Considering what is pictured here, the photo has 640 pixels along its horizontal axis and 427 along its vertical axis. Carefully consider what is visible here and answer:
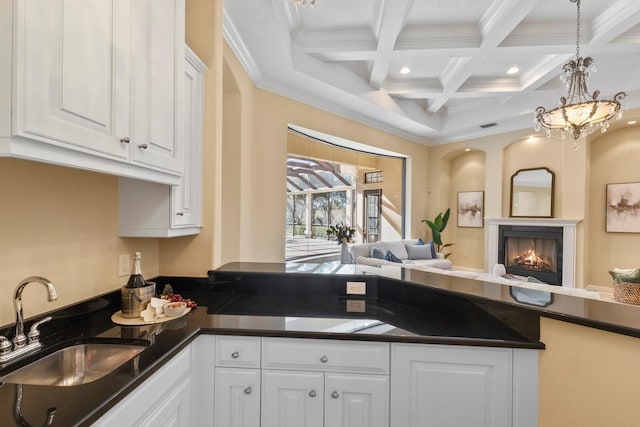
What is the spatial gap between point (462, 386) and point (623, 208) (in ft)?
19.1

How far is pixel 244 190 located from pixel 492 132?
5286mm

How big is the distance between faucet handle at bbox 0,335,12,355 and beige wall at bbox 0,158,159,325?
12cm

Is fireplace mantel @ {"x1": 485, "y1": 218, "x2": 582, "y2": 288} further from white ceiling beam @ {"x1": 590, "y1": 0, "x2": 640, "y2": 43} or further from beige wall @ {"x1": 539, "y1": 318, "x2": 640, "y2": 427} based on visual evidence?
beige wall @ {"x1": 539, "y1": 318, "x2": 640, "y2": 427}

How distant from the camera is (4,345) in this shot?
998 mm

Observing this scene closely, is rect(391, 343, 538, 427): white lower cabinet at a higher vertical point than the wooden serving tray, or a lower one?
lower

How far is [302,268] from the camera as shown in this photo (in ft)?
6.95

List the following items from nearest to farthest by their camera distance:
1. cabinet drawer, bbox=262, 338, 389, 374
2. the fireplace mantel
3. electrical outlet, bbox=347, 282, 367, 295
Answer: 1. cabinet drawer, bbox=262, 338, 389, 374
2. electrical outlet, bbox=347, 282, 367, 295
3. the fireplace mantel

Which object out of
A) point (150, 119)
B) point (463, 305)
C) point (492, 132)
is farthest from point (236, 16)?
point (492, 132)

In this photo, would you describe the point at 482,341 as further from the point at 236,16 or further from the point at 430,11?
the point at 430,11

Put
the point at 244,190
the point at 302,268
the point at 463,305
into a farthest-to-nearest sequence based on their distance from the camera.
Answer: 1. the point at 244,190
2. the point at 302,268
3. the point at 463,305

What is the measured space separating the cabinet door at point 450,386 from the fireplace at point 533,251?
17.5 ft

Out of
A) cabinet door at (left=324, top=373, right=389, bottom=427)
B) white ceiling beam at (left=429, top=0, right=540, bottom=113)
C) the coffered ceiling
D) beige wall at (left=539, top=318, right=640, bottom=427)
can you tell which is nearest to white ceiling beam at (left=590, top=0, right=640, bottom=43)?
the coffered ceiling

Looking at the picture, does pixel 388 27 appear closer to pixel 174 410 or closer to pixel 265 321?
pixel 265 321

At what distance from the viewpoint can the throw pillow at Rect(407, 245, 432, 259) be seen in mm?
5707
